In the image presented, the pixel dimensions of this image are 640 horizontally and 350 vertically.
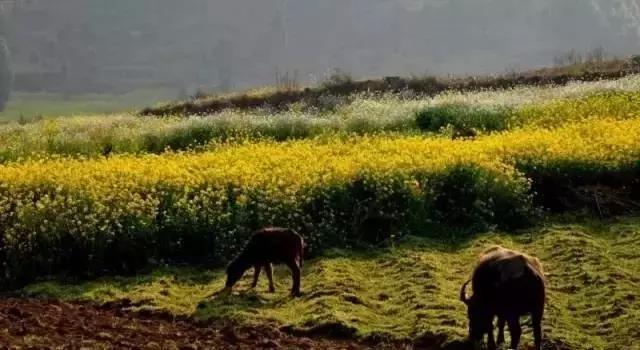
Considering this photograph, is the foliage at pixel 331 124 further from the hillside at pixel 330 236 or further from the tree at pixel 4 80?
the tree at pixel 4 80

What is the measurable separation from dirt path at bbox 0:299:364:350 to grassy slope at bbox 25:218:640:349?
1.79ft

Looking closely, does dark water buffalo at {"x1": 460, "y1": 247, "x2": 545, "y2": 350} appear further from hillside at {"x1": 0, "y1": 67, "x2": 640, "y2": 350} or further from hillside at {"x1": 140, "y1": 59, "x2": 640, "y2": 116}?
hillside at {"x1": 140, "y1": 59, "x2": 640, "y2": 116}

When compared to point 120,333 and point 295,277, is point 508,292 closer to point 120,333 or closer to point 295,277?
point 295,277

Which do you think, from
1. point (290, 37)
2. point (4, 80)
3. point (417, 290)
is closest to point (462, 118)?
point (417, 290)

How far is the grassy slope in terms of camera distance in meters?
11.4

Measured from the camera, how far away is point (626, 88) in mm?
29266

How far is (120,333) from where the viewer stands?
1109 cm

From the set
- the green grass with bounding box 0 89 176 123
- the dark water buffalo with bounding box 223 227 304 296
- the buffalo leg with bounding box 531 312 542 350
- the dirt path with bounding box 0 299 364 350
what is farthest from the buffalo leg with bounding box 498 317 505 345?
the green grass with bounding box 0 89 176 123

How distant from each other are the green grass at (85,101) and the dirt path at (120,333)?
9267 cm

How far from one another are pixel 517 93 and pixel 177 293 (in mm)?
21980

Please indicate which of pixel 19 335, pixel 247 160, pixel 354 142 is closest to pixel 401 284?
pixel 19 335

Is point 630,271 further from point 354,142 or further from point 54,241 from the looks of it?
point 354,142

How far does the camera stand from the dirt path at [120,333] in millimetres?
10328

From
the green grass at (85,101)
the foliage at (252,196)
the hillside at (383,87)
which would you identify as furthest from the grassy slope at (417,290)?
the green grass at (85,101)
